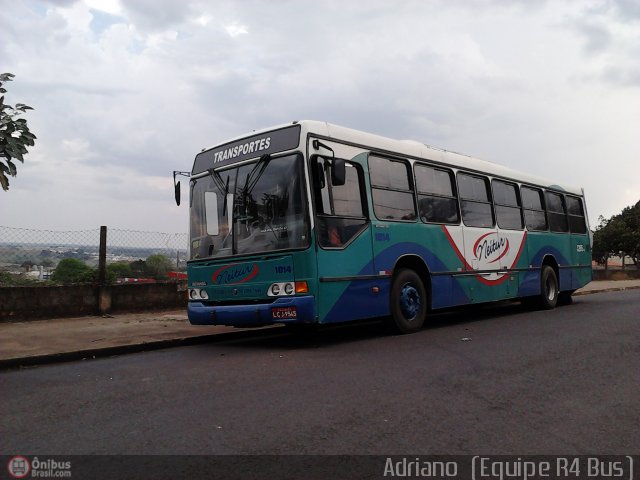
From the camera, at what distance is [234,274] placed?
27.0ft

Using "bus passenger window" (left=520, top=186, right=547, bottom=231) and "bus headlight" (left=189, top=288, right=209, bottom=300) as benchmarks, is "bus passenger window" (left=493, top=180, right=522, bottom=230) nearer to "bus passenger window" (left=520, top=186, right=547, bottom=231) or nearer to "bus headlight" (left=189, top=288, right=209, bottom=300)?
"bus passenger window" (left=520, top=186, right=547, bottom=231)

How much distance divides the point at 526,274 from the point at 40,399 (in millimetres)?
10291

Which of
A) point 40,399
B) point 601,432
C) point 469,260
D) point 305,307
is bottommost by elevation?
point 601,432

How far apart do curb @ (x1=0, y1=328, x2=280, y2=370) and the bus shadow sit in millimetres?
164

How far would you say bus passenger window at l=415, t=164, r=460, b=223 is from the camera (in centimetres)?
981

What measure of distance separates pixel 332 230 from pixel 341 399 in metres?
3.31

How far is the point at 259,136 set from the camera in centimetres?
846

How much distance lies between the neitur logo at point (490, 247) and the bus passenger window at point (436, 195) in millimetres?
861

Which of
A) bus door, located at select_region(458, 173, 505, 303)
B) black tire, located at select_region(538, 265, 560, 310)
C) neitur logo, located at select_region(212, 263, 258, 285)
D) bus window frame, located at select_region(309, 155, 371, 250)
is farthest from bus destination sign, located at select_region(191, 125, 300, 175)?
black tire, located at select_region(538, 265, 560, 310)

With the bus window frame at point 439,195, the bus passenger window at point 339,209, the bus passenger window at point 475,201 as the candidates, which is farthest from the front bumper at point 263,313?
the bus passenger window at point 475,201

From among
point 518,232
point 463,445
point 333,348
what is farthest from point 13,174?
point 518,232

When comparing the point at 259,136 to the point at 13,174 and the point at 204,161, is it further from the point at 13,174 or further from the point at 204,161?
the point at 13,174

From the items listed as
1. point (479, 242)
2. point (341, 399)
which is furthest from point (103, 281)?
point (341, 399)

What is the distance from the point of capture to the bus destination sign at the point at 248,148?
8000 millimetres
